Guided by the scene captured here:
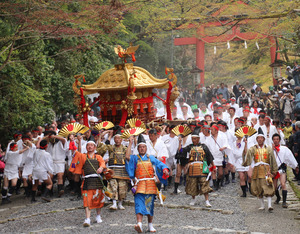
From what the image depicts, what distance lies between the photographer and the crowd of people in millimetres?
7117

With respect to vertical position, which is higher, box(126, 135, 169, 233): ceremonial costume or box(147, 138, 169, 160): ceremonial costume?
box(147, 138, 169, 160): ceremonial costume

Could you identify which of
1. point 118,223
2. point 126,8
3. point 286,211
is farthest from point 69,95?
point 286,211

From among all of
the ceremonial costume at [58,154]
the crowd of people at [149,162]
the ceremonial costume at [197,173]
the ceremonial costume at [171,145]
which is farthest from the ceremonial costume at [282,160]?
the ceremonial costume at [58,154]

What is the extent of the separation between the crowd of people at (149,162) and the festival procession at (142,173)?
20 millimetres

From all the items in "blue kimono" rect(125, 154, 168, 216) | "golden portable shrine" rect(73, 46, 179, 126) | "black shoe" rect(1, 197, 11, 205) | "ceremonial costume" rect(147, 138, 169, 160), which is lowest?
"black shoe" rect(1, 197, 11, 205)

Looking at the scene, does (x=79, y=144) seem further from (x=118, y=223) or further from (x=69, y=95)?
(x=69, y=95)

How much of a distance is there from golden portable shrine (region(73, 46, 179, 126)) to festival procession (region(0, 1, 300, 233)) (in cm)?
3

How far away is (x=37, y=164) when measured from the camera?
9508mm

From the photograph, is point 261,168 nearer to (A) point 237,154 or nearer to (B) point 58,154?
(A) point 237,154

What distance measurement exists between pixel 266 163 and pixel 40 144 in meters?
5.01

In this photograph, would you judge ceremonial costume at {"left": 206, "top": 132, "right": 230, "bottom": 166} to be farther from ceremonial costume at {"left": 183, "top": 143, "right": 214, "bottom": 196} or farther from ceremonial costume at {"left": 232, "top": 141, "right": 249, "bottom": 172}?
ceremonial costume at {"left": 183, "top": 143, "right": 214, "bottom": 196}

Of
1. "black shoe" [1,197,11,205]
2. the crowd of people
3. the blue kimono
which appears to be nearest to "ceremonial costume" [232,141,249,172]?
the crowd of people

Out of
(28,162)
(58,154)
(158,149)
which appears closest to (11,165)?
(28,162)

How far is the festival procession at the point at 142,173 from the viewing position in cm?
700
